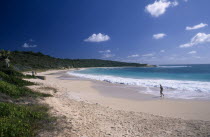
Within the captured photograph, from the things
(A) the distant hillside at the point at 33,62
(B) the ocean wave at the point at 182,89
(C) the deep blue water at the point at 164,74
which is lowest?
(B) the ocean wave at the point at 182,89

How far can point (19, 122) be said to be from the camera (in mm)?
4699

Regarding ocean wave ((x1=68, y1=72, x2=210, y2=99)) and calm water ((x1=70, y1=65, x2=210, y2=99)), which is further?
calm water ((x1=70, y1=65, x2=210, y2=99))

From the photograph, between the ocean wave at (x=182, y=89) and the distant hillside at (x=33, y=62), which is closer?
the ocean wave at (x=182, y=89)

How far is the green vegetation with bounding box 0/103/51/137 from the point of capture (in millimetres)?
4122

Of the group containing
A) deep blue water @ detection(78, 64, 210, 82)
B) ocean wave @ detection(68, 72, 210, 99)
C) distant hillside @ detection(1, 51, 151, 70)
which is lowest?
ocean wave @ detection(68, 72, 210, 99)

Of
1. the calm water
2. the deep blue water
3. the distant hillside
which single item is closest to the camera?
the calm water

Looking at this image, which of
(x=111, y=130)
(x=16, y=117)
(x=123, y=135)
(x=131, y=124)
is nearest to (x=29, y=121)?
(x=16, y=117)

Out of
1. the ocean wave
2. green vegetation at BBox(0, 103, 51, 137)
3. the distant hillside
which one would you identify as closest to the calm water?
the ocean wave

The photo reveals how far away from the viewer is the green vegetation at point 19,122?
4.12 meters

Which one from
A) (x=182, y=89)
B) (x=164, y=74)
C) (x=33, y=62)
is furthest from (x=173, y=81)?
(x=33, y=62)

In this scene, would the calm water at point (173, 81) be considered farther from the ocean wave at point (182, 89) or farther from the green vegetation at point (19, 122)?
the green vegetation at point (19, 122)

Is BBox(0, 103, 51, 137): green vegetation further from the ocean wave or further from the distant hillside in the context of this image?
the distant hillside

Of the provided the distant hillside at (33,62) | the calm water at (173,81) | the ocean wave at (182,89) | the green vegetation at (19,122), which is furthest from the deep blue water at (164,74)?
the green vegetation at (19,122)

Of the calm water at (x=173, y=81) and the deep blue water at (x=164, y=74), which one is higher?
the deep blue water at (x=164, y=74)
